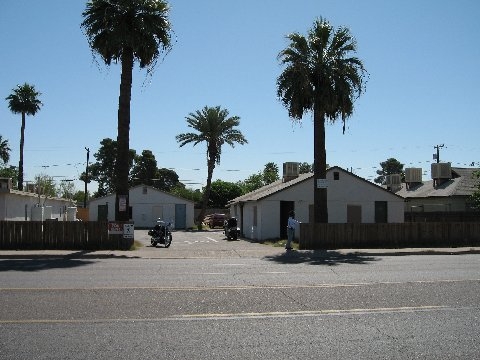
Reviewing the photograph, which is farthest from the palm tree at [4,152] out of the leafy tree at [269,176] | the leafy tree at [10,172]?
the leafy tree at [269,176]

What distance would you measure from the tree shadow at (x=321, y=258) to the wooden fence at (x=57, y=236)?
24.0 ft

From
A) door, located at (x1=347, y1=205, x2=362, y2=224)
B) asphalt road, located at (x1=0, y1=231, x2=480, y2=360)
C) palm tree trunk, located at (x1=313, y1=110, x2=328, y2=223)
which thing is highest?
palm tree trunk, located at (x1=313, y1=110, x2=328, y2=223)

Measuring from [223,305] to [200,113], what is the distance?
4591 cm

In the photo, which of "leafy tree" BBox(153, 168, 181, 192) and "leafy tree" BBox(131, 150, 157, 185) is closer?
"leafy tree" BBox(131, 150, 157, 185)

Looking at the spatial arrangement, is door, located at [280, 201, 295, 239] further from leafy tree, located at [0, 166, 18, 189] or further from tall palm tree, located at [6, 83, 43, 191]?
leafy tree, located at [0, 166, 18, 189]

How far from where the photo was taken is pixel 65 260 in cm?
1936

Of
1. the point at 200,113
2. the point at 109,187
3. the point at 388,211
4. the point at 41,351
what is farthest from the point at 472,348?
the point at 109,187

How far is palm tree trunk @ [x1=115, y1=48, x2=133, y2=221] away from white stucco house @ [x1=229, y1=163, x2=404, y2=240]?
9531mm

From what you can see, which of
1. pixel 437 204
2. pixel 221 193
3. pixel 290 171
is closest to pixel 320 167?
pixel 290 171

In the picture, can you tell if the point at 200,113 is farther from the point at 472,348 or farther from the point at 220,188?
the point at 472,348

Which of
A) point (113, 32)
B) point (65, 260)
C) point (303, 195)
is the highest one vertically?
point (113, 32)

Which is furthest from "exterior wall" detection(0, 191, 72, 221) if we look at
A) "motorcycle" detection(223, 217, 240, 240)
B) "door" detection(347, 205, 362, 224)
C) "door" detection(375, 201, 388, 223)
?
"door" detection(375, 201, 388, 223)

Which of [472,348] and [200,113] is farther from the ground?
[200,113]

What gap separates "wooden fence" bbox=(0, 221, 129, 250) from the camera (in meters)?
23.2
